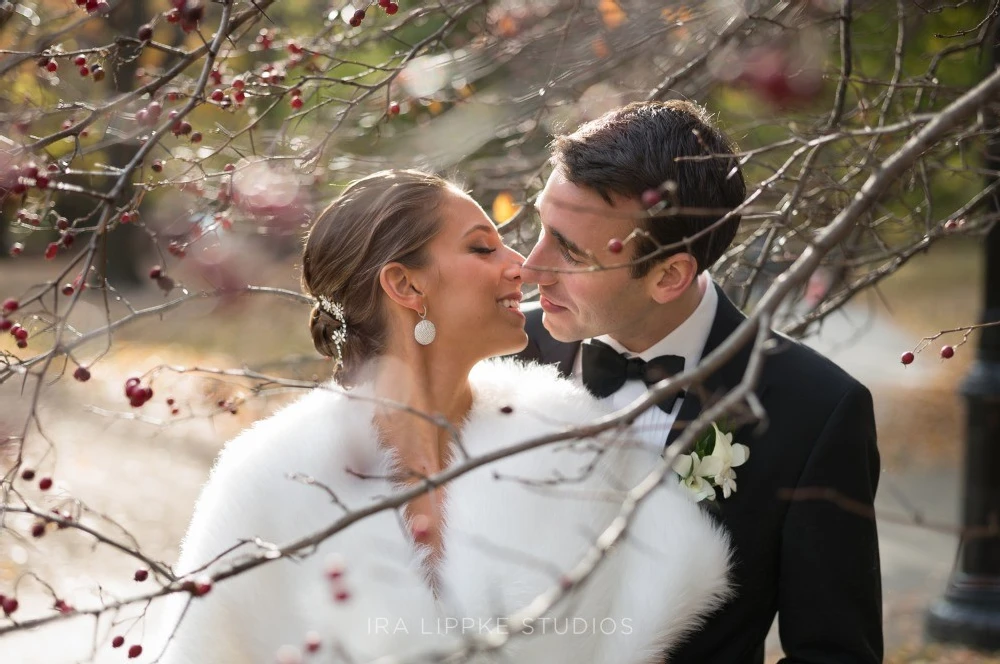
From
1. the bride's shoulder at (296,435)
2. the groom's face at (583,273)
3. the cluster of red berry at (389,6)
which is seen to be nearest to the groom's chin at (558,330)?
the groom's face at (583,273)

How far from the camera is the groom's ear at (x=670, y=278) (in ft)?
10.0

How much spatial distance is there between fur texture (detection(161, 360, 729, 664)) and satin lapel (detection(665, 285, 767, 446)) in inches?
6.2

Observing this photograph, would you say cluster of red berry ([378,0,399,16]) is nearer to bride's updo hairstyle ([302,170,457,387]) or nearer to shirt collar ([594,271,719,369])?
bride's updo hairstyle ([302,170,457,387])

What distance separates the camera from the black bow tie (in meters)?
3.17

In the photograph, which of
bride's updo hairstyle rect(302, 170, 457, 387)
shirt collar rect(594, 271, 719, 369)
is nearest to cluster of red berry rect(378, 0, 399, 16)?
bride's updo hairstyle rect(302, 170, 457, 387)

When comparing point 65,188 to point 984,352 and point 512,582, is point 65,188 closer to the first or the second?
point 512,582

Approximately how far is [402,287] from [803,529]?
127 cm

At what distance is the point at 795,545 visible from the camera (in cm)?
284

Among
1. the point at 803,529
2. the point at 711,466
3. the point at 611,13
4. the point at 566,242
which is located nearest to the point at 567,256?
the point at 566,242

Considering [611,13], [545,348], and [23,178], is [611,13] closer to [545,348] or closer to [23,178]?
[545,348]

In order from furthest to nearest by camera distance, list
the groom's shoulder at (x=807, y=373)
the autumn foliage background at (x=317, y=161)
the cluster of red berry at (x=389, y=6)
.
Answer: the groom's shoulder at (x=807, y=373), the cluster of red berry at (x=389, y=6), the autumn foliage background at (x=317, y=161)

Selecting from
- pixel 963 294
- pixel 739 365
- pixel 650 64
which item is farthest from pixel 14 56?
pixel 963 294

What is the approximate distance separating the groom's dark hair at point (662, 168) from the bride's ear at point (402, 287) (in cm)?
57

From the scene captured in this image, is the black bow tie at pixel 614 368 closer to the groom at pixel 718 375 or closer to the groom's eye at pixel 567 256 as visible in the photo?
the groom at pixel 718 375
